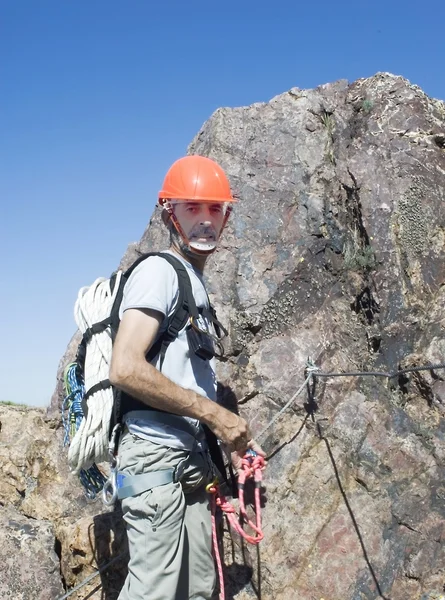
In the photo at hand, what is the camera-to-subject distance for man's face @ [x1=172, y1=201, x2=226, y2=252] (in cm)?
441

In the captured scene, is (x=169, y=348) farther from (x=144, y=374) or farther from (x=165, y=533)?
(x=165, y=533)

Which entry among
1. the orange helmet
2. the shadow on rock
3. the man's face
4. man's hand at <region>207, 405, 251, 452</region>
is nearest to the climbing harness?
man's hand at <region>207, 405, 251, 452</region>

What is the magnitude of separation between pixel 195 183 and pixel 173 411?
156cm

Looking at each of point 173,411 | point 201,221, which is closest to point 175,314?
point 173,411

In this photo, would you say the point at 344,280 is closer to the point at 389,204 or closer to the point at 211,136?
the point at 389,204

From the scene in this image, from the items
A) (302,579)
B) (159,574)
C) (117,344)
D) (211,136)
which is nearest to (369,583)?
(302,579)

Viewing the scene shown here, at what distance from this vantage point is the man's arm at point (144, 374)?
12.4 ft

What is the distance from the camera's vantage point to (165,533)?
13.2 feet

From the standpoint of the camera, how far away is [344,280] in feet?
21.4

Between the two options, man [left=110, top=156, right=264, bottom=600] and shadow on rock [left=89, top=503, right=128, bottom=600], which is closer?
man [left=110, top=156, right=264, bottom=600]

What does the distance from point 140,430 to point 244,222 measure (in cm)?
291

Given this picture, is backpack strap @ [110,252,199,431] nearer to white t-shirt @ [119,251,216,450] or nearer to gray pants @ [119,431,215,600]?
white t-shirt @ [119,251,216,450]

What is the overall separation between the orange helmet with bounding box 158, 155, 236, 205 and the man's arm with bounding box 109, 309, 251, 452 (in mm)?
1013

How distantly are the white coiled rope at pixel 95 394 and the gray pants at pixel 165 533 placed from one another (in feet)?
1.16
